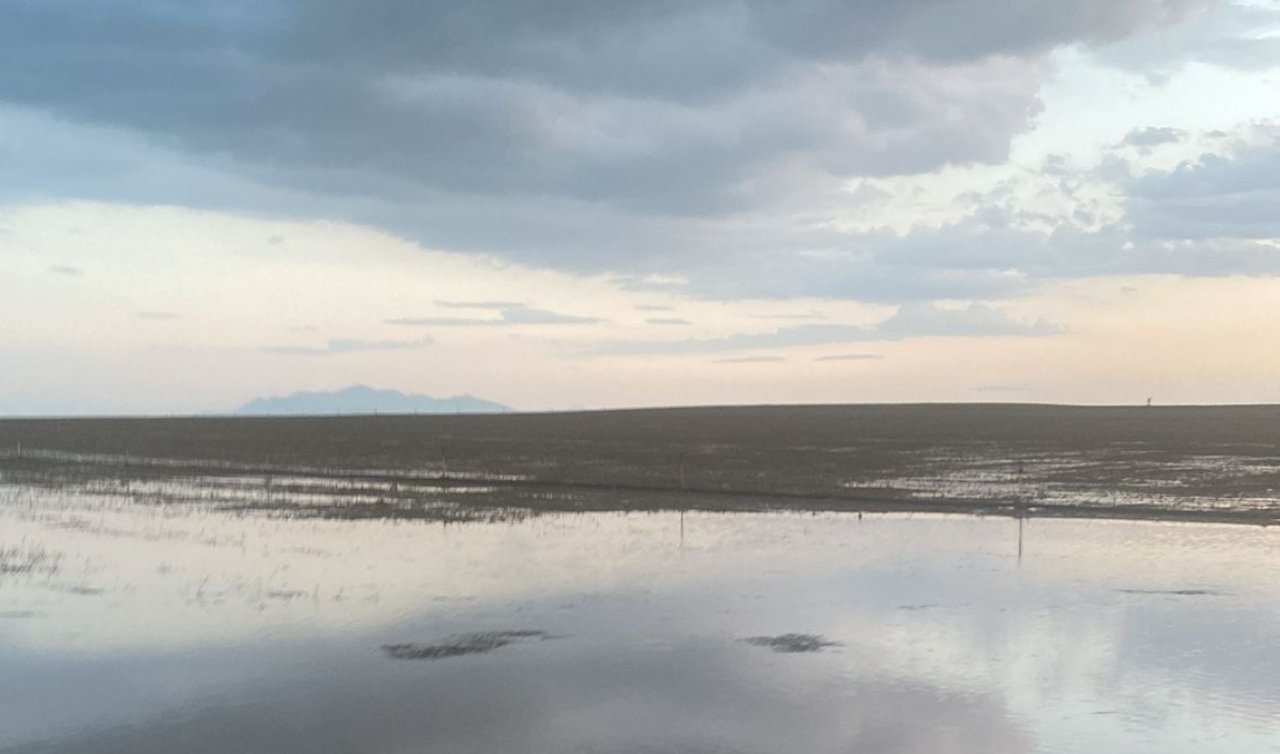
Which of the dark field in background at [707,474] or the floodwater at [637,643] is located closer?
the floodwater at [637,643]

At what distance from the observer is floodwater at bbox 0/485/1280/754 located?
38.5 feet

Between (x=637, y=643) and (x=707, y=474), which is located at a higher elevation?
(x=707, y=474)

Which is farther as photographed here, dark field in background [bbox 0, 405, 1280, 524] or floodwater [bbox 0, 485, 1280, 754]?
dark field in background [bbox 0, 405, 1280, 524]

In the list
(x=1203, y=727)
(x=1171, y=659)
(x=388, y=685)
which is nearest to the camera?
(x=1203, y=727)

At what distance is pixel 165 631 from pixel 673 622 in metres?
7.83

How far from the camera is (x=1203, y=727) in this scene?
11.9m

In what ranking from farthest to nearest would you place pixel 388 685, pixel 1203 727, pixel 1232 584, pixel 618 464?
pixel 618 464, pixel 1232 584, pixel 388 685, pixel 1203 727

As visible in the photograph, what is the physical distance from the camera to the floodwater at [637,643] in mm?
11727

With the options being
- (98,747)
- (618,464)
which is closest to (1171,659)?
(98,747)

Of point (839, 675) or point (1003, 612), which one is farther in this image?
point (1003, 612)

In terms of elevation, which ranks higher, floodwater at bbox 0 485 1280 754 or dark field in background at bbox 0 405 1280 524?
dark field in background at bbox 0 405 1280 524

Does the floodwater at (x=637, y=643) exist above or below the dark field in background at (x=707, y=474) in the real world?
below

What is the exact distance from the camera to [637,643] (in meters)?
15.8

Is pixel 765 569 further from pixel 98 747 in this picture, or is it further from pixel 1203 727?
pixel 98 747
